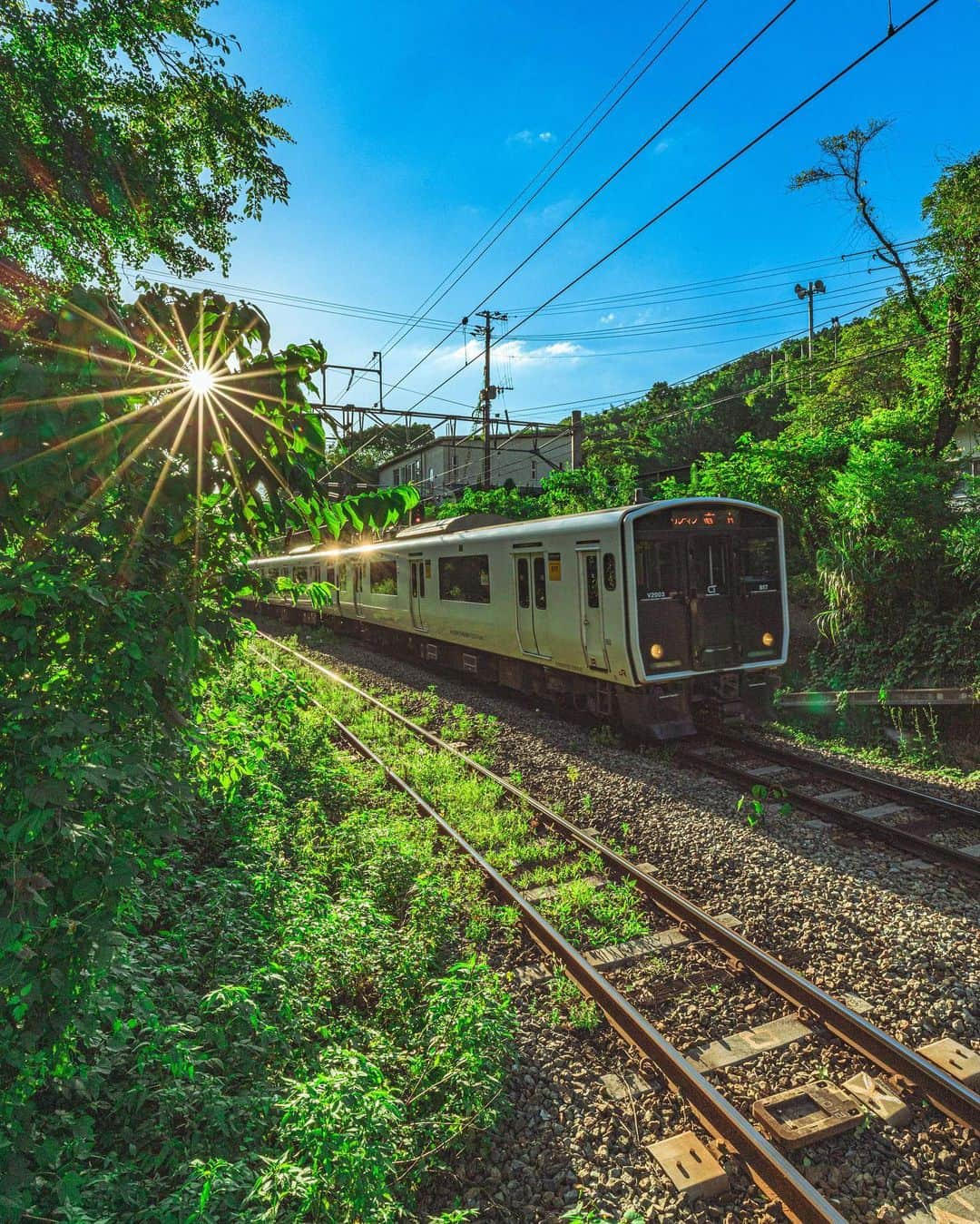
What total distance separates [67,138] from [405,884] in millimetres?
8678

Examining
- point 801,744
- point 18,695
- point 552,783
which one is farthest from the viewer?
point 801,744

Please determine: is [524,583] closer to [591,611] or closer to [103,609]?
[591,611]

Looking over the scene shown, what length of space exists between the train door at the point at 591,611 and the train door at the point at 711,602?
120cm

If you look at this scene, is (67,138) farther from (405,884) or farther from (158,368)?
(405,884)

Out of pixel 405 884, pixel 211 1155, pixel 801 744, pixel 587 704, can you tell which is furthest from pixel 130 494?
pixel 801 744

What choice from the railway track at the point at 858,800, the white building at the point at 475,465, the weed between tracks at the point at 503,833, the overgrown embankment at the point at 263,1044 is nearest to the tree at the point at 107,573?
the overgrown embankment at the point at 263,1044

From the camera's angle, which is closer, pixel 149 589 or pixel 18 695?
pixel 18 695

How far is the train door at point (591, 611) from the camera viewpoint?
30.1 feet

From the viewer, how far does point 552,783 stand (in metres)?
8.17

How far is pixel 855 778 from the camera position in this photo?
7941 mm

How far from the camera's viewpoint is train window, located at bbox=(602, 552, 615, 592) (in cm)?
885

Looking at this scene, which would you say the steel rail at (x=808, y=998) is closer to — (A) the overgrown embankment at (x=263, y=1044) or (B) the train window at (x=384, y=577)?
(A) the overgrown embankment at (x=263, y=1044)

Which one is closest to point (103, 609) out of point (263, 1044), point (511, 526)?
point (263, 1044)

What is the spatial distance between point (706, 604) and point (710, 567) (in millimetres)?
528
